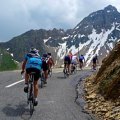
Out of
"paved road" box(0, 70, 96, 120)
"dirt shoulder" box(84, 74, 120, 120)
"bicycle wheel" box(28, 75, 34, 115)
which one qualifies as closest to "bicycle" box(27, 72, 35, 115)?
"bicycle wheel" box(28, 75, 34, 115)

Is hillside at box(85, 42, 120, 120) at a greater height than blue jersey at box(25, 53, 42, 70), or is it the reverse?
blue jersey at box(25, 53, 42, 70)

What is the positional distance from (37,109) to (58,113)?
0.96 metres

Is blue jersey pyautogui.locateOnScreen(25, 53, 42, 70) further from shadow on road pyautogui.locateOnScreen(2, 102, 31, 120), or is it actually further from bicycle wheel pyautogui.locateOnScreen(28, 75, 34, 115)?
shadow on road pyautogui.locateOnScreen(2, 102, 31, 120)

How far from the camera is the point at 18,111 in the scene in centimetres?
1260

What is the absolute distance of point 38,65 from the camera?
13.3 m

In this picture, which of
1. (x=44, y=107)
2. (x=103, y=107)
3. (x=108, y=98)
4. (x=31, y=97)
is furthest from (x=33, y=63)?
(x=108, y=98)

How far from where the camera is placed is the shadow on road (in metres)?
11.9

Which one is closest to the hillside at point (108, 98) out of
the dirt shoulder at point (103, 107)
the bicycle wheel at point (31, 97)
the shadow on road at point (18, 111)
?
the dirt shoulder at point (103, 107)

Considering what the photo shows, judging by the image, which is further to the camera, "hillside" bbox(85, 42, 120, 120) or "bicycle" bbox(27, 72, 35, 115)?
"bicycle" bbox(27, 72, 35, 115)

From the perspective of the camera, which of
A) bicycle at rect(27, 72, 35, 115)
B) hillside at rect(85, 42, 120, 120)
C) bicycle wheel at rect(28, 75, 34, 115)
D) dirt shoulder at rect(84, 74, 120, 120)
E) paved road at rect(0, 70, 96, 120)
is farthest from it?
bicycle at rect(27, 72, 35, 115)

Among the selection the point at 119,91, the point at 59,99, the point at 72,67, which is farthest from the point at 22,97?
the point at 72,67

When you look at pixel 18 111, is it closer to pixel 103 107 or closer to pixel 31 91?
pixel 31 91

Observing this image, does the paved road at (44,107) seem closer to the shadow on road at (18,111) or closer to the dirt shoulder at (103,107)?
the shadow on road at (18,111)

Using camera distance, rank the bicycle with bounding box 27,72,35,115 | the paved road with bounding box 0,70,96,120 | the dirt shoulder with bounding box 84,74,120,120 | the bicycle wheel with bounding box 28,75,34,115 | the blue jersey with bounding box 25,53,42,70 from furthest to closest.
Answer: the blue jersey with bounding box 25,53,42,70, the bicycle with bounding box 27,72,35,115, the bicycle wheel with bounding box 28,75,34,115, the dirt shoulder with bounding box 84,74,120,120, the paved road with bounding box 0,70,96,120
